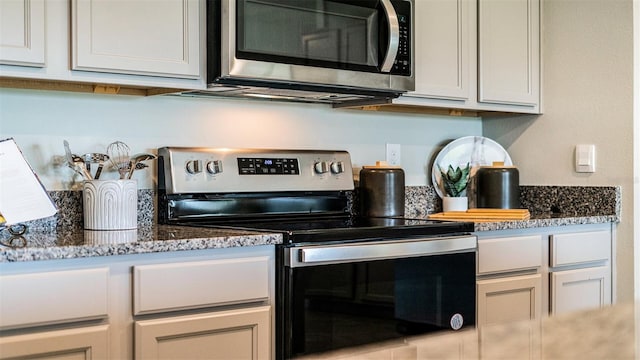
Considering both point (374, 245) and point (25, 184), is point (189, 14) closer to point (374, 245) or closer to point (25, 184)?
point (25, 184)

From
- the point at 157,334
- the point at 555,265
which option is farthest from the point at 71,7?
the point at 555,265

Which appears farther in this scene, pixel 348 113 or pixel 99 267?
pixel 348 113

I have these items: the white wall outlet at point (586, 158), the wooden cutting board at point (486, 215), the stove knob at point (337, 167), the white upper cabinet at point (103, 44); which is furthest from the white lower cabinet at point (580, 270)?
the white upper cabinet at point (103, 44)

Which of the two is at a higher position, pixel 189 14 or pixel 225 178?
pixel 189 14

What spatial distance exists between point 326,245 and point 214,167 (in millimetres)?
599

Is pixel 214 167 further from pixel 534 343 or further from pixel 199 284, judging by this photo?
pixel 534 343

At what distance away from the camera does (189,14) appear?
2375 millimetres

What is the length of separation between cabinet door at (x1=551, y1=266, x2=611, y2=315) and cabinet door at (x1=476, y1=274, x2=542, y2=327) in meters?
0.09

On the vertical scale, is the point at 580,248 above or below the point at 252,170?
below

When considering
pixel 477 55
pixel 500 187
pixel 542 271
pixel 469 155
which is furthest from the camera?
pixel 469 155

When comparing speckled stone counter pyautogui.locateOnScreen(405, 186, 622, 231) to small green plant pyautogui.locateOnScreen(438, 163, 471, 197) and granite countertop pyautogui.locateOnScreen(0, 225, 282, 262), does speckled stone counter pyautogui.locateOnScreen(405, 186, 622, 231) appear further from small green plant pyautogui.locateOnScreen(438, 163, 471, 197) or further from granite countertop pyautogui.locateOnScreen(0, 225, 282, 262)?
granite countertop pyautogui.locateOnScreen(0, 225, 282, 262)

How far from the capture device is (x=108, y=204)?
2.30 m

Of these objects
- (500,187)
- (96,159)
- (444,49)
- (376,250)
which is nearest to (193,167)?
(96,159)

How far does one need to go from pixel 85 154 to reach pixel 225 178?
1.50 ft
